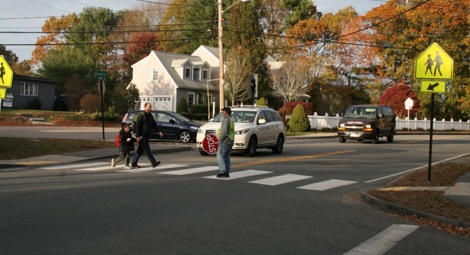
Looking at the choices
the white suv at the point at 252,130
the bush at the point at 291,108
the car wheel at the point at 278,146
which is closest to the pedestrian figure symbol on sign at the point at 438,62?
the white suv at the point at 252,130

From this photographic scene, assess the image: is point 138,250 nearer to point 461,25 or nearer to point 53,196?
point 53,196

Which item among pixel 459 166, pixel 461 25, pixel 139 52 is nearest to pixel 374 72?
pixel 461 25

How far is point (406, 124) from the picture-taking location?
56.3m

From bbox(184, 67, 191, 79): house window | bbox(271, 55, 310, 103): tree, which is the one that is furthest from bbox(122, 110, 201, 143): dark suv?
bbox(271, 55, 310, 103): tree

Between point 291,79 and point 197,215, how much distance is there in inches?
2044

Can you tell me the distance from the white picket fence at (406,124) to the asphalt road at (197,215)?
3098 cm

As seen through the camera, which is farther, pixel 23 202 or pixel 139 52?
pixel 139 52

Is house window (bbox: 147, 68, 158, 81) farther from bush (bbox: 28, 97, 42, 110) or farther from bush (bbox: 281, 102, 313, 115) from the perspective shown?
bush (bbox: 281, 102, 313, 115)

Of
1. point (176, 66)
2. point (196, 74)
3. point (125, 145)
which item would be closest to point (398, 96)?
point (196, 74)

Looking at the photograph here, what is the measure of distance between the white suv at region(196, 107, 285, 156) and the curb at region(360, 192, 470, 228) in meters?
7.92

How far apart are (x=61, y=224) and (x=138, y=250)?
6.06 feet

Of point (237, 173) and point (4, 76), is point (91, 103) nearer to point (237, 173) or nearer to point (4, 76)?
point (4, 76)

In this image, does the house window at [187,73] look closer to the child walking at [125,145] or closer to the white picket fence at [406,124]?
the white picket fence at [406,124]

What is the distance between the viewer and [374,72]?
6525 centimetres
